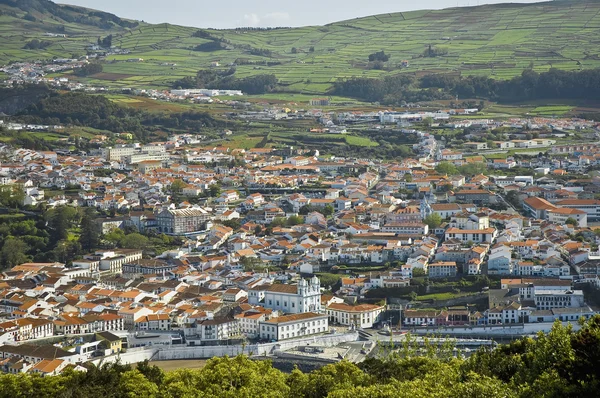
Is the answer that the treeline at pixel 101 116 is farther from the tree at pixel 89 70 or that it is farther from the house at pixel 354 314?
the house at pixel 354 314

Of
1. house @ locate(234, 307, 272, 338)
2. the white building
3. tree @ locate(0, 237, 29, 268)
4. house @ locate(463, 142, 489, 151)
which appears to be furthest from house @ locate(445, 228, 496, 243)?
house @ locate(463, 142, 489, 151)

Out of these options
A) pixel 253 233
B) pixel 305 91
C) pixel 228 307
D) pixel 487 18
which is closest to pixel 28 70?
pixel 305 91

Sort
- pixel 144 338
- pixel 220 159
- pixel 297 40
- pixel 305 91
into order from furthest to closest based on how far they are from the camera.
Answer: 1. pixel 297 40
2. pixel 305 91
3. pixel 220 159
4. pixel 144 338

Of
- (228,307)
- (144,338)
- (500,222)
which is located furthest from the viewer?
(500,222)

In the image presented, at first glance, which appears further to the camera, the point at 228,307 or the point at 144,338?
the point at 228,307

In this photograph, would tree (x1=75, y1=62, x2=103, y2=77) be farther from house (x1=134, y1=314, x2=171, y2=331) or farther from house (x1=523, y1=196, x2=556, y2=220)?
house (x1=134, y1=314, x2=171, y2=331)

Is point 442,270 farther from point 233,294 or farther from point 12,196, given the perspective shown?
point 12,196

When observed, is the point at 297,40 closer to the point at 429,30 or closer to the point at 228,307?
the point at 429,30
